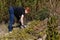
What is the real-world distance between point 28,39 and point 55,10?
9.95 feet

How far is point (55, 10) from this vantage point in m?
10.6

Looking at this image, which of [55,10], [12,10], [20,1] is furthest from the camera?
[20,1]

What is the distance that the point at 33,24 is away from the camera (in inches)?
384

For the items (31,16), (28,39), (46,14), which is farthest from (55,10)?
(28,39)

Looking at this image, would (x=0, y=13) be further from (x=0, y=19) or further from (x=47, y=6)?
(x=47, y=6)

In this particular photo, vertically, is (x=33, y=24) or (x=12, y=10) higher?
(x=12, y=10)

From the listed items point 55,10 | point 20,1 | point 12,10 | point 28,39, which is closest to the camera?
point 28,39

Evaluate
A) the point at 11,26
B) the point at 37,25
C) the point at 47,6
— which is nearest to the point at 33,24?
the point at 37,25

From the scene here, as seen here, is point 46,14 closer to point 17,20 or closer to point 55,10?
point 55,10

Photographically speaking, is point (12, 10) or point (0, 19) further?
point (0, 19)

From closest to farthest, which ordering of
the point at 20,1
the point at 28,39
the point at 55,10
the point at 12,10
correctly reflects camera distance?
the point at 28,39 < the point at 12,10 < the point at 55,10 < the point at 20,1

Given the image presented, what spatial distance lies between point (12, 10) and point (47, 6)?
7.58 feet

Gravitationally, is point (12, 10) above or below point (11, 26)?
above

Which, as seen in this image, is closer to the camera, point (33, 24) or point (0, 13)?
point (33, 24)
